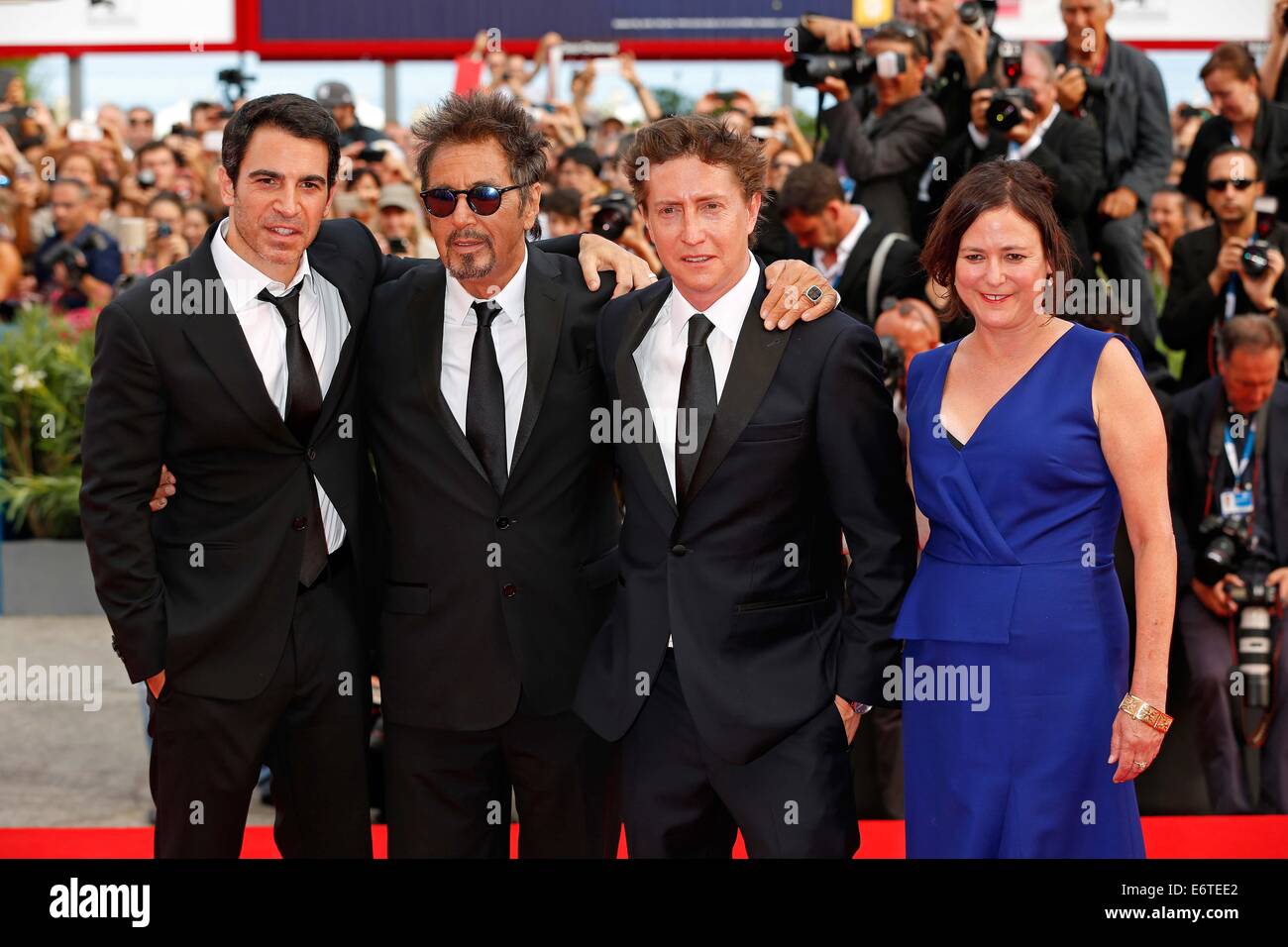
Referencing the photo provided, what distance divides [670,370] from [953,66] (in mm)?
3927

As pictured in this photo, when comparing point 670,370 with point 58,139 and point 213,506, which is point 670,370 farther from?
point 58,139

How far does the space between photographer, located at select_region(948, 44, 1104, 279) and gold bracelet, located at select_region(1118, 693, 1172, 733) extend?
3114 millimetres

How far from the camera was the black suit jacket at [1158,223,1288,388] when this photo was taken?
5.58 m

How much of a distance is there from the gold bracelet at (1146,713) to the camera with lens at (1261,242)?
10.7ft

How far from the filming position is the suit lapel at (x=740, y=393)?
2.76m

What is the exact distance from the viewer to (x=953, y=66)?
6.21 metres

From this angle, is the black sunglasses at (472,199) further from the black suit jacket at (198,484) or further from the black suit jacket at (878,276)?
the black suit jacket at (878,276)

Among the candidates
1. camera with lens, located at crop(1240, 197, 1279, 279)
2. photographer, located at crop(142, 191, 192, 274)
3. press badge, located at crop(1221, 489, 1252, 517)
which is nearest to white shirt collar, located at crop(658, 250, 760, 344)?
press badge, located at crop(1221, 489, 1252, 517)

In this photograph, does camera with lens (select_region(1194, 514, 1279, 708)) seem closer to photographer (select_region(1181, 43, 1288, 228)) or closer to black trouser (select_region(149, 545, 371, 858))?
photographer (select_region(1181, 43, 1288, 228))

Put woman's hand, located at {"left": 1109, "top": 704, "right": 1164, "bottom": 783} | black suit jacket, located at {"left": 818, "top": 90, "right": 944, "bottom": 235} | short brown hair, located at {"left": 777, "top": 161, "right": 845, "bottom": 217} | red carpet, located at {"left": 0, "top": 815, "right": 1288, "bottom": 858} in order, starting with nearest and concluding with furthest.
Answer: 1. woman's hand, located at {"left": 1109, "top": 704, "right": 1164, "bottom": 783}
2. red carpet, located at {"left": 0, "top": 815, "right": 1288, "bottom": 858}
3. short brown hair, located at {"left": 777, "top": 161, "right": 845, "bottom": 217}
4. black suit jacket, located at {"left": 818, "top": 90, "right": 944, "bottom": 235}

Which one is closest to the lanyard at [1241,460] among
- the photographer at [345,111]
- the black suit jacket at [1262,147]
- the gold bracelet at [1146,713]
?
the black suit jacket at [1262,147]

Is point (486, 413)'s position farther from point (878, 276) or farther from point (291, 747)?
point (878, 276)
